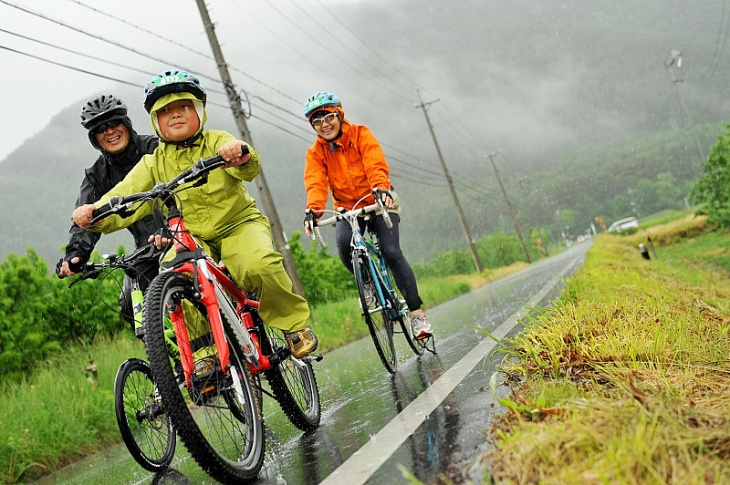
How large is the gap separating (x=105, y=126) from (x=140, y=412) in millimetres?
2217

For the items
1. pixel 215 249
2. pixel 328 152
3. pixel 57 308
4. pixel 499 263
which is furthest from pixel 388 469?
pixel 499 263

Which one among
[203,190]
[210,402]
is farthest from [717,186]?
[210,402]

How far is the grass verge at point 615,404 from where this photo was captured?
191 cm

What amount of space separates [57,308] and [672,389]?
11.9 m

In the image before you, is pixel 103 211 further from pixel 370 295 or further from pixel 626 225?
pixel 626 225

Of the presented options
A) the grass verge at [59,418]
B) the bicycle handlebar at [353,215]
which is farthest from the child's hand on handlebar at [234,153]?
the grass verge at [59,418]

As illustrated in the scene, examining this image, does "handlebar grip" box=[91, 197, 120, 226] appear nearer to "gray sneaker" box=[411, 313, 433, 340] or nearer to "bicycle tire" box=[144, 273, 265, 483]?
"bicycle tire" box=[144, 273, 265, 483]

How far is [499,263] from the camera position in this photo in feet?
275

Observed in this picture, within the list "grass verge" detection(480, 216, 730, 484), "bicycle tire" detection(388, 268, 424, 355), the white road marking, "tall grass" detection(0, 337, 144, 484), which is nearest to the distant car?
"bicycle tire" detection(388, 268, 424, 355)

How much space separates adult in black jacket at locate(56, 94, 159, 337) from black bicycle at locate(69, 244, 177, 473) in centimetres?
67

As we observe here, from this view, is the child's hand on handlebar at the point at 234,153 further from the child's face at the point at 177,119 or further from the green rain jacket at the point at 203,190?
the child's face at the point at 177,119

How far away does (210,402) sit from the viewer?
331 cm

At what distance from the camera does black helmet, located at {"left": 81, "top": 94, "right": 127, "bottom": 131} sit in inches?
202

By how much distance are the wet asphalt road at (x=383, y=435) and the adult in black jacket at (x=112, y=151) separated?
54.4 inches
